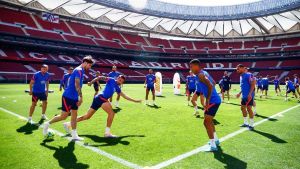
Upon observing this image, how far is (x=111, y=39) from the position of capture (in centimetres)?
5581

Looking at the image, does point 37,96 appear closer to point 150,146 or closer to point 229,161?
point 150,146

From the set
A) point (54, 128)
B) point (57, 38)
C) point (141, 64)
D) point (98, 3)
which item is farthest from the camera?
point (141, 64)

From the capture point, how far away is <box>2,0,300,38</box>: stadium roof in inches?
1757

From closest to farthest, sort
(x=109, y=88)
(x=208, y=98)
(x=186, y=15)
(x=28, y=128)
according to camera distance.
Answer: (x=208, y=98) < (x=109, y=88) < (x=28, y=128) < (x=186, y=15)

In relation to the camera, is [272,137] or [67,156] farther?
[272,137]

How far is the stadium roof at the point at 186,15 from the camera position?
44.6 metres

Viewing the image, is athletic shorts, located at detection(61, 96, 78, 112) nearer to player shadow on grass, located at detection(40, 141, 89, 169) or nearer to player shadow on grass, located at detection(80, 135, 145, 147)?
player shadow on grass, located at detection(40, 141, 89, 169)

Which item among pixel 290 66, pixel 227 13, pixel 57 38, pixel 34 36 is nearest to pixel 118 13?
pixel 57 38

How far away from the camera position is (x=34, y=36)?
41.8 meters

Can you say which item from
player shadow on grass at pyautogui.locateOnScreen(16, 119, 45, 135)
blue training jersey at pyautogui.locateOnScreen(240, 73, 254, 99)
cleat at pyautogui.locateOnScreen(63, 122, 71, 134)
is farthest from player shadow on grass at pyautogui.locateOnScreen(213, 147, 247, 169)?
player shadow on grass at pyautogui.locateOnScreen(16, 119, 45, 135)

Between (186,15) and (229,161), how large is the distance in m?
52.4

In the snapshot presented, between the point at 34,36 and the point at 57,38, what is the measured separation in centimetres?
477

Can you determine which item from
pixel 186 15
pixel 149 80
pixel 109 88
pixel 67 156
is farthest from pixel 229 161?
pixel 186 15

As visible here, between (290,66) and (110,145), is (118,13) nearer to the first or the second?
(290,66)
